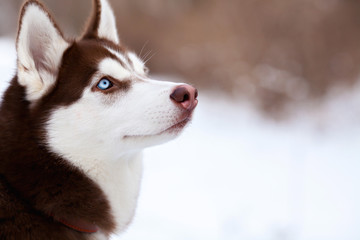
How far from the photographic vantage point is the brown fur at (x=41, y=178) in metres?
2.18

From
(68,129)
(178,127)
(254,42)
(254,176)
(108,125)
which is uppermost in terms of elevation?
(254,42)

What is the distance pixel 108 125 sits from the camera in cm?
231

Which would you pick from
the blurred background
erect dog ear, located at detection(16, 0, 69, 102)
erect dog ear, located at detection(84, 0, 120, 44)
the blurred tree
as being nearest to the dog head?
erect dog ear, located at detection(16, 0, 69, 102)

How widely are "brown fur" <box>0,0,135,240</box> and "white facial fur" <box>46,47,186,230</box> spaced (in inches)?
1.9

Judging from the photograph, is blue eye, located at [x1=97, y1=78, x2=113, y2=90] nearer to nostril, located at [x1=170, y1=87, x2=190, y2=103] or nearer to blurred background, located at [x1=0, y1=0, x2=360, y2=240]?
nostril, located at [x1=170, y1=87, x2=190, y2=103]

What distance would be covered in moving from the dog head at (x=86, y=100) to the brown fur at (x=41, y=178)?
11mm

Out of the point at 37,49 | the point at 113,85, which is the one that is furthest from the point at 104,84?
the point at 37,49

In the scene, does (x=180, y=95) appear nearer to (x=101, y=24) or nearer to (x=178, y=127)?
(x=178, y=127)

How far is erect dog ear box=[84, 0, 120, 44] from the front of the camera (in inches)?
115

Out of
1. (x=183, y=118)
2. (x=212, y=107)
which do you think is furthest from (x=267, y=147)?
(x=183, y=118)

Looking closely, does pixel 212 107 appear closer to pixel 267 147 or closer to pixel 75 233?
pixel 267 147

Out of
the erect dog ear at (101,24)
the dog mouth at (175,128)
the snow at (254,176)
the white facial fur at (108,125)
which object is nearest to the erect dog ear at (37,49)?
the white facial fur at (108,125)

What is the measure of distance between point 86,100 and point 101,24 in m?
0.84

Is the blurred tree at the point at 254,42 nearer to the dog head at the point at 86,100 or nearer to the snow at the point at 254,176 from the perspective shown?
the snow at the point at 254,176
